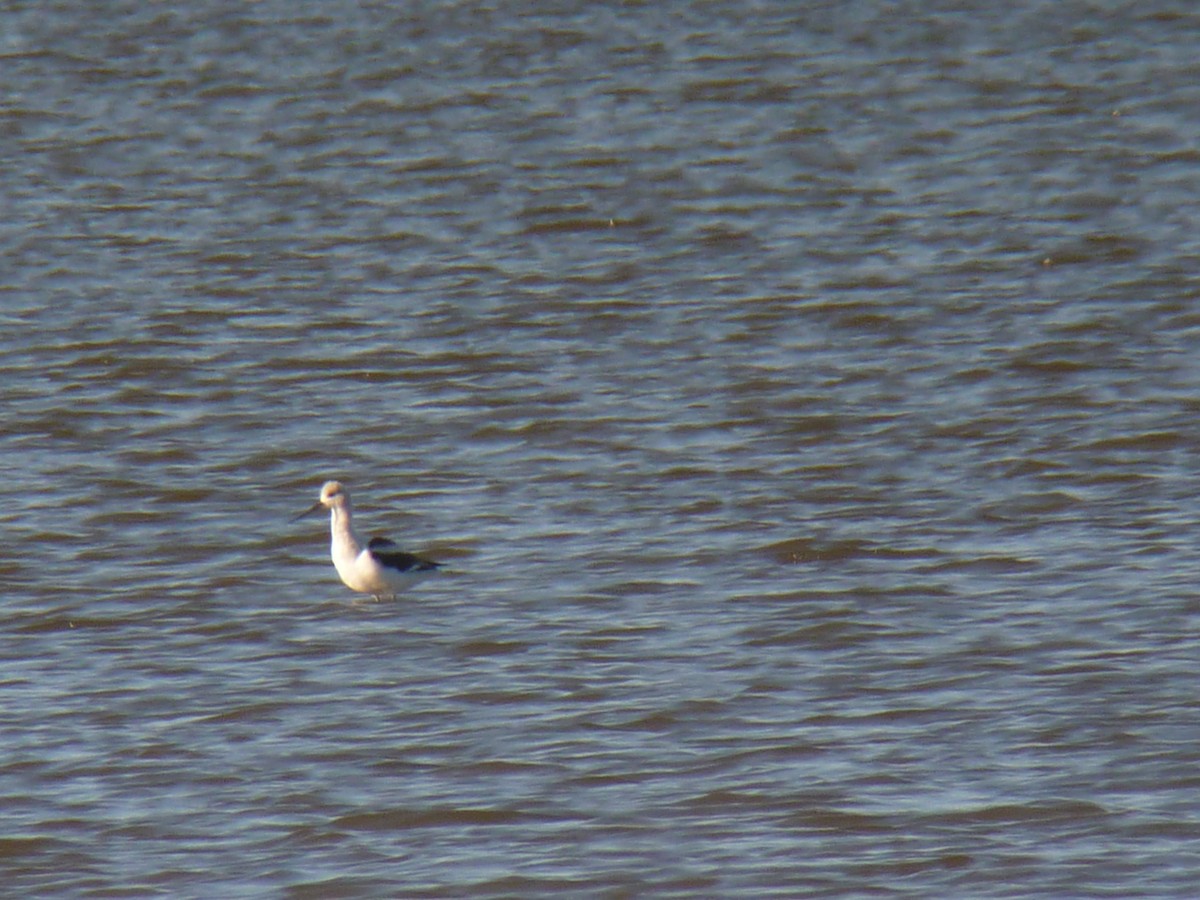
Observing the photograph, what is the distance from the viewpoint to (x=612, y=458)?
13.2 metres

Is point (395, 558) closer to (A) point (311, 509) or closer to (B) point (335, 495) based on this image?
(B) point (335, 495)

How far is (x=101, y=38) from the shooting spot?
2648cm

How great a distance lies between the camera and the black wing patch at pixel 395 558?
11.1 m

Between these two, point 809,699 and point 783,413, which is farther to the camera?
point 783,413

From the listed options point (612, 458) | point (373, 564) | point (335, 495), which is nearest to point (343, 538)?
point (335, 495)

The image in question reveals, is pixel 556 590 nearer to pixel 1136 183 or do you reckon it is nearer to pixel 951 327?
pixel 951 327

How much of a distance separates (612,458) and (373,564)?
250 centimetres

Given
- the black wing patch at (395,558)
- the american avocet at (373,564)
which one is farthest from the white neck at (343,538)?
the black wing patch at (395,558)

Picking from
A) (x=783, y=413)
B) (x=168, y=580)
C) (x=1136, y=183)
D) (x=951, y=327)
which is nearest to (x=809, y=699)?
(x=168, y=580)

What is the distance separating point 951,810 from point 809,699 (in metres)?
1.38

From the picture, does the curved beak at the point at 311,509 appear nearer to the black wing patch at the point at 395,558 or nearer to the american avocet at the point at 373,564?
the american avocet at the point at 373,564

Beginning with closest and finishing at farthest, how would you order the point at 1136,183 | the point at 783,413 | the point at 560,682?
the point at 560,682, the point at 783,413, the point at 1136,183

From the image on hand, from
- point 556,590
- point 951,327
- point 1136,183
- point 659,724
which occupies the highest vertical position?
point 1136,183

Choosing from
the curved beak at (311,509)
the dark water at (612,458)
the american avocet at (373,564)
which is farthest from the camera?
the curved beak at (311,509)
